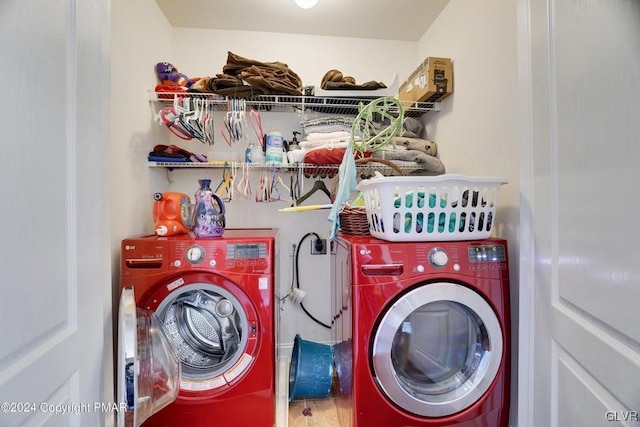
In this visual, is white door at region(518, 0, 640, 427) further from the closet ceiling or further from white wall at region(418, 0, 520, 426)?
the closet ceiling

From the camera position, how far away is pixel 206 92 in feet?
5.28

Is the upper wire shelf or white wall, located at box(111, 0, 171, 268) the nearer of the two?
white wall, located at box(111, 0, 171, 268)

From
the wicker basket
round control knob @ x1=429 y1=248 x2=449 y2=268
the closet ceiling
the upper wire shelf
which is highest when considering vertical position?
the closet ceiling

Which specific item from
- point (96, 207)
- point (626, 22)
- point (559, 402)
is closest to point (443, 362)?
point (559, 402)

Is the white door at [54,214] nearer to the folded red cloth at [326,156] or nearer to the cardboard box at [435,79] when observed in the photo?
the folded red cloth at [326,156]

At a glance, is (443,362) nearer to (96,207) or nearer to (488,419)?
(488,419)

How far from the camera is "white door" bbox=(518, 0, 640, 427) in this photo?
55cm

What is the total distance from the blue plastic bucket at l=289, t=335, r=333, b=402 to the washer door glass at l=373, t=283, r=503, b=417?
61 centimetres

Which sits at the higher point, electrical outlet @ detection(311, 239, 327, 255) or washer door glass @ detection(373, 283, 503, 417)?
electrical outlet @ detection(311, 239, 327, 255)

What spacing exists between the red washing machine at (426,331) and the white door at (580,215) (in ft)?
0.72

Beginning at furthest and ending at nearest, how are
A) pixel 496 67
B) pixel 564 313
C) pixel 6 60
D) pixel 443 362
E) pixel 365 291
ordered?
1. pixel 496 67
2. pixel 443 362
3. pixel 365 291
4. pixel 564 313
5. pixel 6 60

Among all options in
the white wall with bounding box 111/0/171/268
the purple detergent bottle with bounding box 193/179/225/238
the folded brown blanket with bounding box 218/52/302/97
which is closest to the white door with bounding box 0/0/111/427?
the purple detergent bottle with bounding box 193/179/225/238

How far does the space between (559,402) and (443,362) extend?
0.46m

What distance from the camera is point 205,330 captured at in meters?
Result: 1.37
